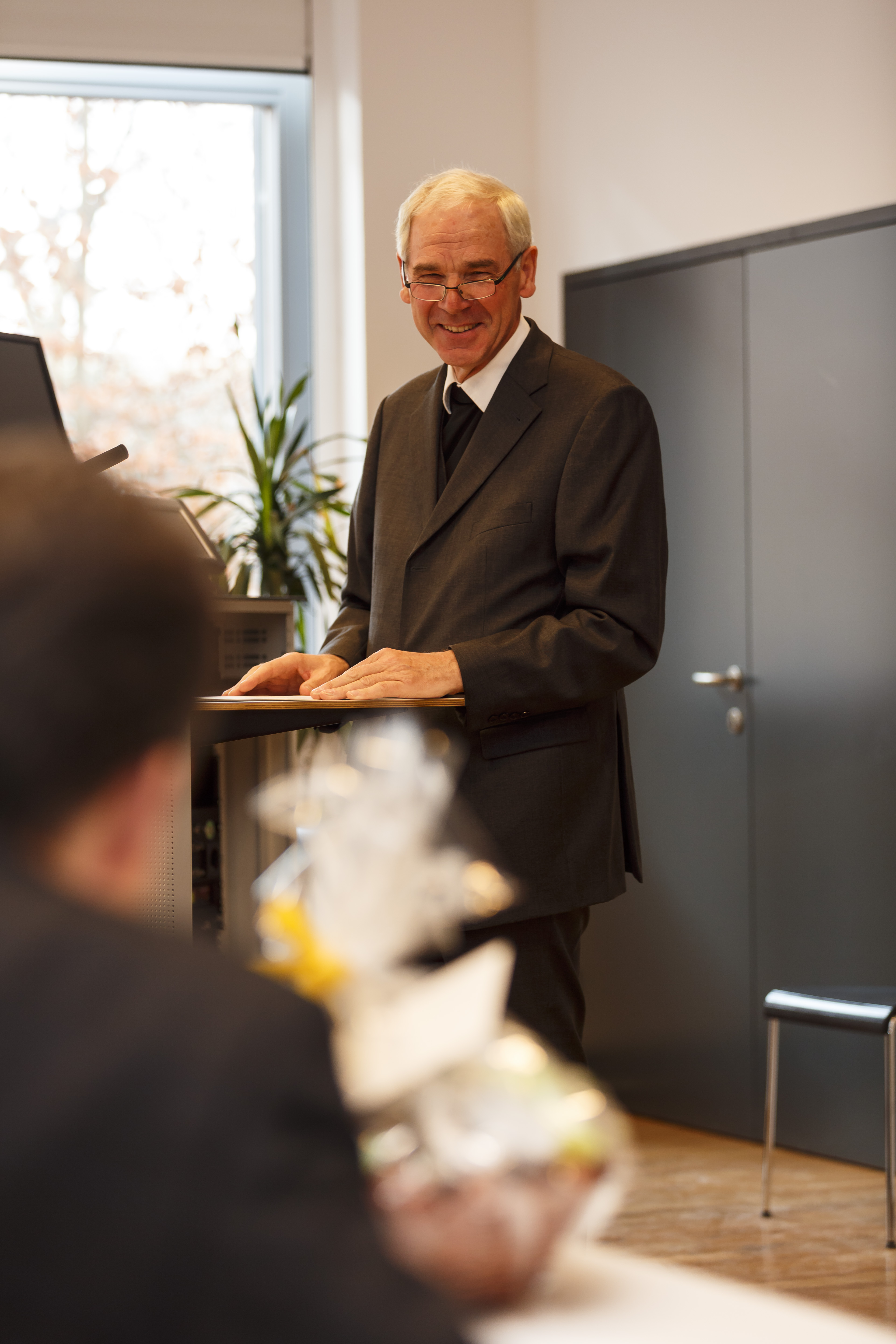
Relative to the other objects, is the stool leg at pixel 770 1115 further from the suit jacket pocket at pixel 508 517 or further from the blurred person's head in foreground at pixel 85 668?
the blurred person's head in foreground at pixel 85 668

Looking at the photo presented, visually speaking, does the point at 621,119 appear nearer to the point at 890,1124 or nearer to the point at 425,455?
the point at 425,455

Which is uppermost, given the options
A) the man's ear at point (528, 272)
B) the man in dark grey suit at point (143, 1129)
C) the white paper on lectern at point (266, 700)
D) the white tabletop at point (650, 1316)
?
the man's ear at point (528, 272)

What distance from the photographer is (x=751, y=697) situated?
345 cm

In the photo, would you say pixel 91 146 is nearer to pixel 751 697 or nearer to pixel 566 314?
pixel 566 314

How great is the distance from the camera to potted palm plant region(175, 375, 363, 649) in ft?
11.4

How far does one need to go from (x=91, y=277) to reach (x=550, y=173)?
1.32 metres

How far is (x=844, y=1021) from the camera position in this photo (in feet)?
9.28

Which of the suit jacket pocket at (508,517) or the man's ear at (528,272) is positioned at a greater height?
the man's ear at (528,272)

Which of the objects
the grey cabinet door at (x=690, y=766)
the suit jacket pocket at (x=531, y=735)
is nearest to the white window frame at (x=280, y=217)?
the grey cabinet door at (x=690, y=766)

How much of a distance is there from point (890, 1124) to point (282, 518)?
2.00 m

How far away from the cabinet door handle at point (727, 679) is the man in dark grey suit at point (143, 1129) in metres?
3.09

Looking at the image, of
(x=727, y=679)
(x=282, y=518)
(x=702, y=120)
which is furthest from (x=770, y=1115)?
(x=702, y=120)

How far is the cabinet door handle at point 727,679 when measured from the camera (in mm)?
3467

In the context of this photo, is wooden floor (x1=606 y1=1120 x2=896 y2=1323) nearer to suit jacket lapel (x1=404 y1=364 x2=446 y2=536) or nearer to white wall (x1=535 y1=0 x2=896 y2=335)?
suit jacket lapel (x1=404 y1=364 x2=446 y2=536)
